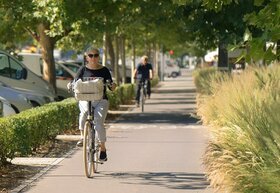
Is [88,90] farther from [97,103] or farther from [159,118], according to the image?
[159,118]

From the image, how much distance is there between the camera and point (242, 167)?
6.55m

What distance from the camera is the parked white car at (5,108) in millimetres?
14906

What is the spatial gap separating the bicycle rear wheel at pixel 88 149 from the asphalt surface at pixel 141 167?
0.47 ft

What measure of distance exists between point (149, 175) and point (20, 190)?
1907 mm

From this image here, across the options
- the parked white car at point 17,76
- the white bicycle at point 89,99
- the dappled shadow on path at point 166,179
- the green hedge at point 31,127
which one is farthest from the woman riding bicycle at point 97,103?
the parked white car at point 17,76

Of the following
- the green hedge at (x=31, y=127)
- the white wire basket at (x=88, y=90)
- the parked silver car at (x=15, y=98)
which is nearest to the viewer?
the white wire basket at (x=88, y=90)

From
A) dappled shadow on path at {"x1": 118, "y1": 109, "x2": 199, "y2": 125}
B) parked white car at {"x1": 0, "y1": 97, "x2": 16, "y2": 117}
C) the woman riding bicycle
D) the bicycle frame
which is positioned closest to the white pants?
the woman riding bicycle

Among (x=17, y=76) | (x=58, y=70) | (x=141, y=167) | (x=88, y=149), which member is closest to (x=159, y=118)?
(x=17, y=76)

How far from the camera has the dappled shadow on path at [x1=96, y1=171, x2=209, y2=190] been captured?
8.66 metres

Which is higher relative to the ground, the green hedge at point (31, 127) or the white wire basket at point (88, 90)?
the white wire basket at point (88, 90)

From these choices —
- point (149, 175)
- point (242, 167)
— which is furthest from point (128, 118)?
point (242, 167)

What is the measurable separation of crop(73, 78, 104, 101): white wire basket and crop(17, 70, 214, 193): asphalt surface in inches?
42.9

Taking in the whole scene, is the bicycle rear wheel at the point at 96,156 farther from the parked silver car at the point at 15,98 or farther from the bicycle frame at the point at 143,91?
the bicycle frame at the point at 143,91

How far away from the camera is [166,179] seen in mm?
9102
